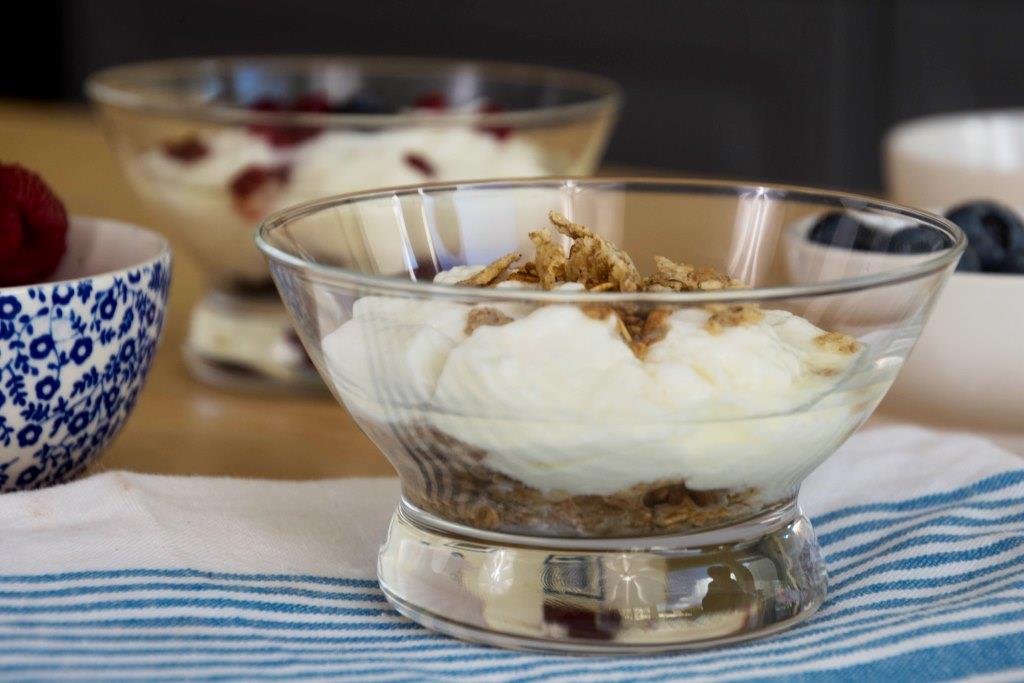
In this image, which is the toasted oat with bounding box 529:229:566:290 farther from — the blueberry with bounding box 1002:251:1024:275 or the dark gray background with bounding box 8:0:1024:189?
the dark gray background with bounding box 8:0:1024:189

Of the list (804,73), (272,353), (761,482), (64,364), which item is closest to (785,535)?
(761,482)

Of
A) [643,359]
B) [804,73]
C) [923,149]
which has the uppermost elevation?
[643,359]

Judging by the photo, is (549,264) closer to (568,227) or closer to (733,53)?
(568,227)

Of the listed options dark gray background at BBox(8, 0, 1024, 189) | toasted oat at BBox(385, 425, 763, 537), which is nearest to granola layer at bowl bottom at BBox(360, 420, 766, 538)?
toasted oat at BBox(385, 425, 763, 537)

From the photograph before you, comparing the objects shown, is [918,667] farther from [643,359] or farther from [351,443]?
[351,443]

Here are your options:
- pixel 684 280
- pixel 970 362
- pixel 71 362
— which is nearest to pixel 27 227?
pixel 71 362

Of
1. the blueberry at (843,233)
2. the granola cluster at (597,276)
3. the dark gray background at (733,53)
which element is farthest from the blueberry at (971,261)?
the dark gray background at (733,53)

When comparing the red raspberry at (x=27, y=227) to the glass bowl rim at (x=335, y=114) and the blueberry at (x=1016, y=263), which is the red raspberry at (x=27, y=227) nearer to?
the glass bowl rim at (x=335, y=114)
